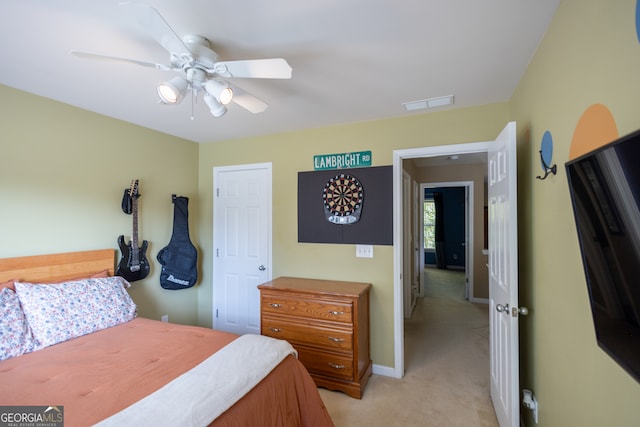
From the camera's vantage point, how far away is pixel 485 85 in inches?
79.9

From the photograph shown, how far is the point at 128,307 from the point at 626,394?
2.78m

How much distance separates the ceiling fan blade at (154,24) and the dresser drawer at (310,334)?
2.16m

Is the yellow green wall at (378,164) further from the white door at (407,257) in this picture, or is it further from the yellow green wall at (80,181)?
the white door at (407,257)

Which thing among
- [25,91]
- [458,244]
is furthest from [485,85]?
[458,244]

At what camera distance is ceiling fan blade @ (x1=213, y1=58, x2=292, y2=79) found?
4.23 feet

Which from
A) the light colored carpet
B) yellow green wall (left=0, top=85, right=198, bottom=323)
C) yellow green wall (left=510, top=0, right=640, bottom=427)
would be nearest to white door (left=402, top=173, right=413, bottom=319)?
the light colored carpet

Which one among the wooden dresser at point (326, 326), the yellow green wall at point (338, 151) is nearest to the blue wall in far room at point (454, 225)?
the yellow green wall at point (338, 151)

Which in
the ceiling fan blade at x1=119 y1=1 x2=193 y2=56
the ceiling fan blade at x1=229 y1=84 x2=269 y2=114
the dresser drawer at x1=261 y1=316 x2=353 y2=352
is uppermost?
the ceiling fan blade at x1=119 y1=1 x2=193 y2=56

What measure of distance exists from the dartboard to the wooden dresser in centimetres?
69

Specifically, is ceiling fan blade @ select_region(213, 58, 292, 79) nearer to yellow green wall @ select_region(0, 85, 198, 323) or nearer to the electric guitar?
yellow green wall @ select_region(0, 85, 198, 323)

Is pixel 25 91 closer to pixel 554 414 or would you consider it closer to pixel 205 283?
pixel 205 283

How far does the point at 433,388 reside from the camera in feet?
8.02

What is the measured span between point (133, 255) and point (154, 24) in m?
2.34

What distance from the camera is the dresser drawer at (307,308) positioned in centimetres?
236
